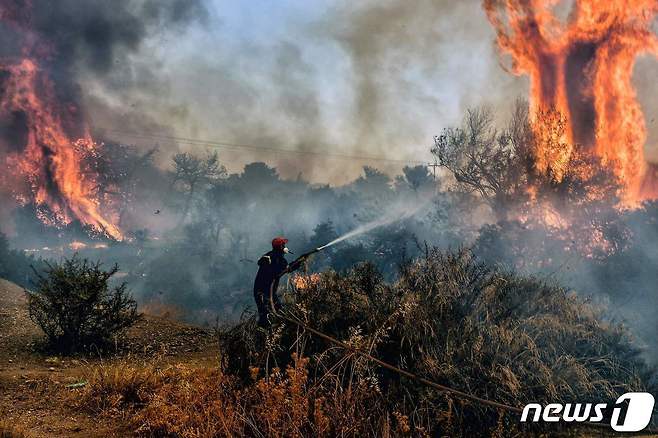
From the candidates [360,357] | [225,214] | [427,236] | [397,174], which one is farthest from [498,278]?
[397,174]

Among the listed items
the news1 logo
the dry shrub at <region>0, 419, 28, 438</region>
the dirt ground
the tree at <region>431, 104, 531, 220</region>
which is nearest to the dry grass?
the news1 logo

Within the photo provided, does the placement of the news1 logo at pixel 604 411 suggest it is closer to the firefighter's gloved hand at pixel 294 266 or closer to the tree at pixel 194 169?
the firefighter's gloved hand at pixel 294 266

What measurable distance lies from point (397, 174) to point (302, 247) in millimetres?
40745

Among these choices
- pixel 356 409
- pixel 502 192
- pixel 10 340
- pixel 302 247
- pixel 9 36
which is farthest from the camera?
pixel 302 247

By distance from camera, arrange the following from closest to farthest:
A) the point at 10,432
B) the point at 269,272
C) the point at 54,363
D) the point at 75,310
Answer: the point at 10,432
the point at 269,272
the point at 54,363
the point at 75,310

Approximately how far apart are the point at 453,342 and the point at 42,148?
43.9 metres

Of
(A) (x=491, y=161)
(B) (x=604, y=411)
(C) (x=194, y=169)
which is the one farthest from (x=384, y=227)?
(B) (x=604, y=411)

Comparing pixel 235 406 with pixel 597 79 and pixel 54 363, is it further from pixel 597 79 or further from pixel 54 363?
pixel 597 79

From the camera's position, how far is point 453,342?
5363 millimetres

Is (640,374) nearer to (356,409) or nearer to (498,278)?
(498,278)

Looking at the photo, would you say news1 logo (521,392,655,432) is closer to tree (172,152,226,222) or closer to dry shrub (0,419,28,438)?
dry shrub (0,419,28,438)

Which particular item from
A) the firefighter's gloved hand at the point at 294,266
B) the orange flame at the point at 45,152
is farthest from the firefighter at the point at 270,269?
the orange flame at the point at 45,152

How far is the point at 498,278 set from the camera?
21.8 feet

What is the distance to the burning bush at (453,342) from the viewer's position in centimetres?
489
